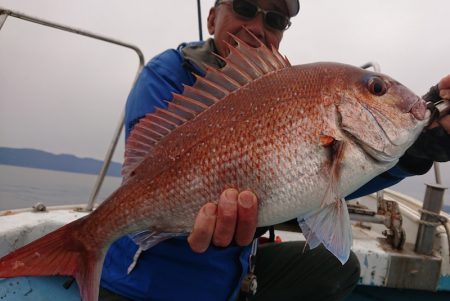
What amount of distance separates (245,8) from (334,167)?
1.58 metres

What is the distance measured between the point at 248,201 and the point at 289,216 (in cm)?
20

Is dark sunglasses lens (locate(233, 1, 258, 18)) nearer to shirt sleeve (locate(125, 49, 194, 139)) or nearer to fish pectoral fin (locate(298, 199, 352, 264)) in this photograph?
shirt sleeve (locate(125, 49, 194, 139))

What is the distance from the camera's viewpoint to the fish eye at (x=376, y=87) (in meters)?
1.55

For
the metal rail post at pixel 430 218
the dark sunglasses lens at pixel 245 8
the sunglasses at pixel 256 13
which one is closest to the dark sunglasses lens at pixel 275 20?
the sunglasses at pixel 256 13

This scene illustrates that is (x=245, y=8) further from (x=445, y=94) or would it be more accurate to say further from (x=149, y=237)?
(x=149, y=237)

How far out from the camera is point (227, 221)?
1.57 meters

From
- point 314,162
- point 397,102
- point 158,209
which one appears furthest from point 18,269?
point 397,102

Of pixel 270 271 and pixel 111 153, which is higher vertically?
pixel 111 153

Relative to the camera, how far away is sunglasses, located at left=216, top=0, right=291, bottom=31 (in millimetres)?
2559

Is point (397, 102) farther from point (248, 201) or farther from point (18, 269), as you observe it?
point (18, 269)

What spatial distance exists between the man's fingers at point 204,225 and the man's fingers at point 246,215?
116 millimetres

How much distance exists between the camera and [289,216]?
4.93ft

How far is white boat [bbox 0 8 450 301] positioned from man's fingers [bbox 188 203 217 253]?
58.2 inches

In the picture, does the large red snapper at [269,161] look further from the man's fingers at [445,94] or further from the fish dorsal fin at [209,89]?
the man's fingers at [445,94]
